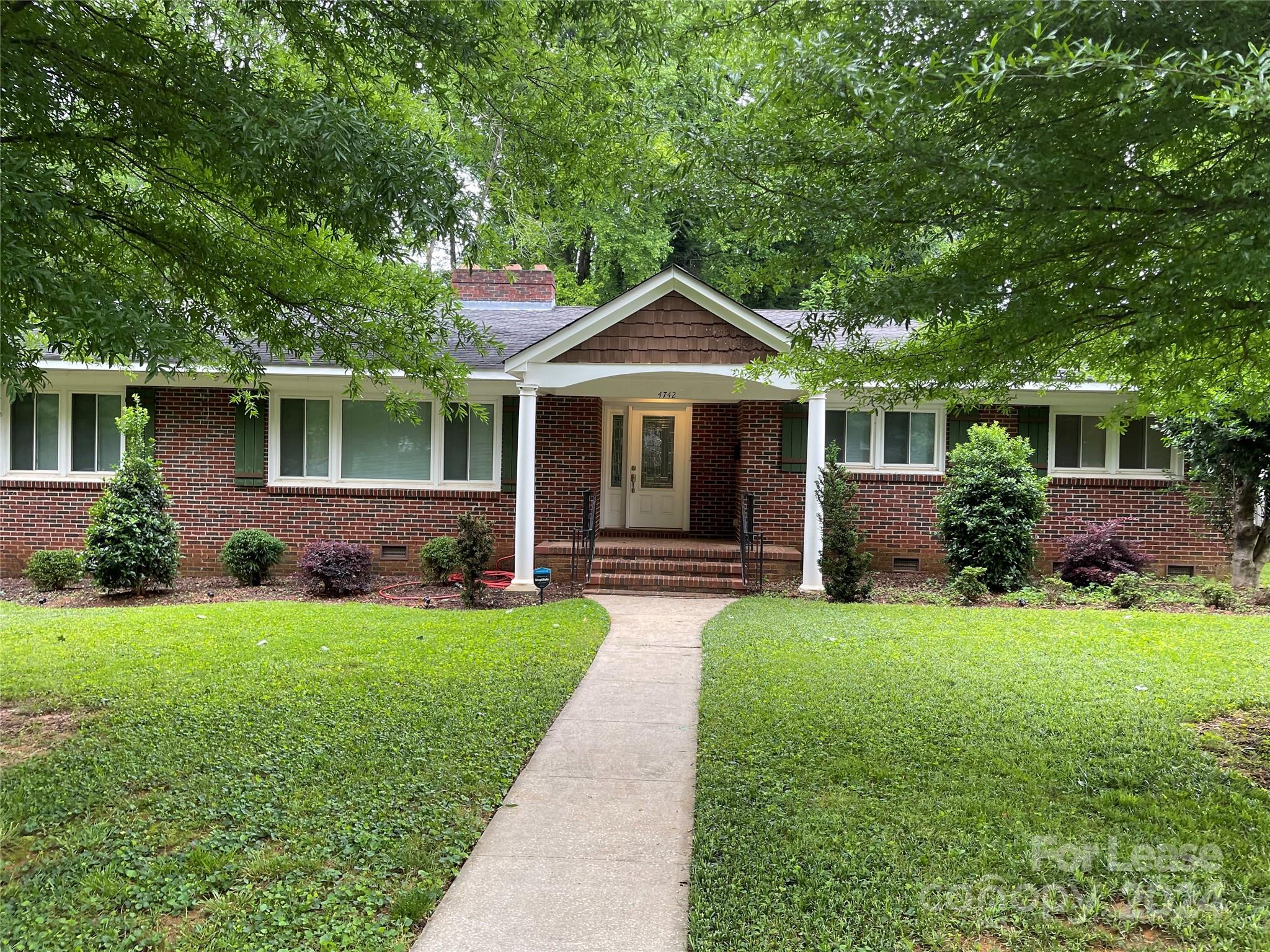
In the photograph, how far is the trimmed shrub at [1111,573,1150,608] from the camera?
400 inches

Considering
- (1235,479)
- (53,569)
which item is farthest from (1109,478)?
(53,569)

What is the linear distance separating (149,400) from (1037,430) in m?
13.5

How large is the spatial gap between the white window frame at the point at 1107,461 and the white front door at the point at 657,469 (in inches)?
224

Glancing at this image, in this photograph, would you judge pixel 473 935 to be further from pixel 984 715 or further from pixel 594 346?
pixel 594 346

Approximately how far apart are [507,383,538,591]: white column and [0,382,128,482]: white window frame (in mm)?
6451

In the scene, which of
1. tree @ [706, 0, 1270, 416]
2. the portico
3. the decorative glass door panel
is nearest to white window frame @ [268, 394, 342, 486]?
the portico

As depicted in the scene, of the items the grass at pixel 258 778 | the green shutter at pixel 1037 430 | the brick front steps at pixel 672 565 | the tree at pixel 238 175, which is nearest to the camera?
the grass at pixel 258 778

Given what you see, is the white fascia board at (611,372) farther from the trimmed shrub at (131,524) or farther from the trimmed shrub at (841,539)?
the trimmed shrub at (131,524)

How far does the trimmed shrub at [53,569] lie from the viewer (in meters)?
11.0

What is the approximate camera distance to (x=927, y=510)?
12.3 metres

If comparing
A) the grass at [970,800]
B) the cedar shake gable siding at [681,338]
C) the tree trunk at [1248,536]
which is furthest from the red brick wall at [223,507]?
the tree trunk at [1248,536]

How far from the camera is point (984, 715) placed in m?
5.44

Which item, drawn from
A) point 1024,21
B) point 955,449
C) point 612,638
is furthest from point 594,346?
point 1024,21

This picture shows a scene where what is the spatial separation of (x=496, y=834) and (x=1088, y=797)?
2.98 meters
